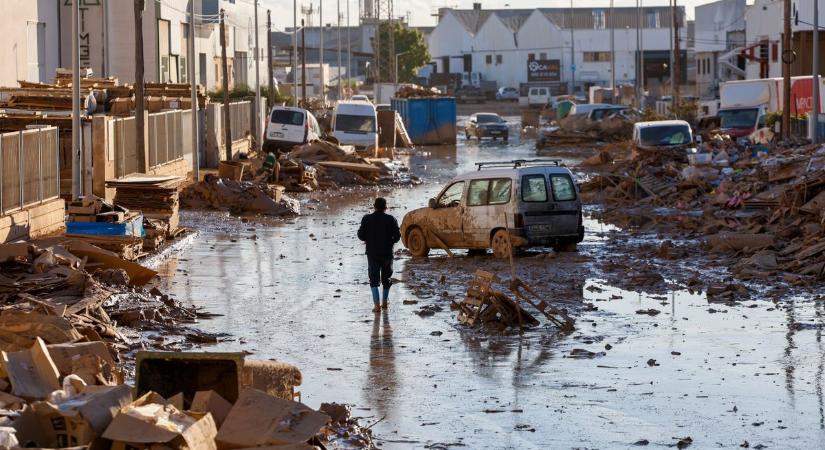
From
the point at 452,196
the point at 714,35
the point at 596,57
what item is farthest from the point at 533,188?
the point at 596,57

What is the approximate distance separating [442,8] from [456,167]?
12742 cm

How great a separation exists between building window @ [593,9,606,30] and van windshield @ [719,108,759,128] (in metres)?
99.4

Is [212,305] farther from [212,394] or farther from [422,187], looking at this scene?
[422,187]

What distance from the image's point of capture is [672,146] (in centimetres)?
4434

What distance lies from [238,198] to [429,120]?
1481 inches

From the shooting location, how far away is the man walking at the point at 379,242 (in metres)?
18.8

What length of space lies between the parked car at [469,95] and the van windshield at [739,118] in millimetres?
79876

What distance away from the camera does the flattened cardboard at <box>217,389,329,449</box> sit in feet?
30.2

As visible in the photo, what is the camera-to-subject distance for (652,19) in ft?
513

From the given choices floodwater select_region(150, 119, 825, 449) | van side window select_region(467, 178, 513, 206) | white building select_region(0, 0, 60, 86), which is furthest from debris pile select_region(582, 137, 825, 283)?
white building select_region(0, 0, 60, 86)

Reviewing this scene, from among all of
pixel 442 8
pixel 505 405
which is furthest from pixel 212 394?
pixel 442 8

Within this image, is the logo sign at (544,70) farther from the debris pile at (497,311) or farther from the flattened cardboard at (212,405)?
the flattened cardboard at (212,405)

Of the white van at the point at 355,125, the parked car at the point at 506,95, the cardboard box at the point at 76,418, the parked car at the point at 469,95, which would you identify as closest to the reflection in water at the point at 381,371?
the cardboard box at the point at 76,418

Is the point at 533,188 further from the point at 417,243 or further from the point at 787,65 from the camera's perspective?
the point at 787,65
